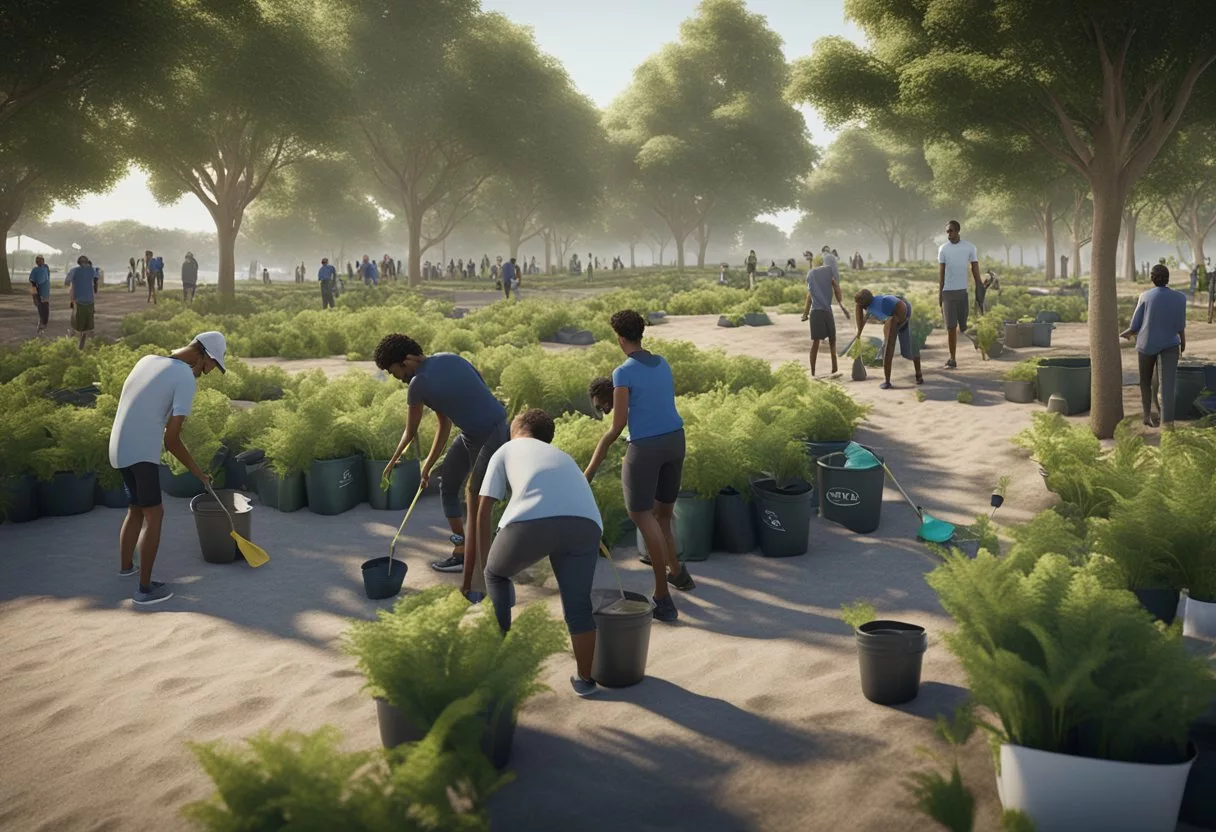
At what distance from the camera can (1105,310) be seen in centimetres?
1068

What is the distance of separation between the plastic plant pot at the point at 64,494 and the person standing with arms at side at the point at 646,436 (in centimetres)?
646

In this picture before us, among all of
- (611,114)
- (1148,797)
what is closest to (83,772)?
(1148,797)

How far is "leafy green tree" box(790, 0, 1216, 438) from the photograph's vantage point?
31.8ft

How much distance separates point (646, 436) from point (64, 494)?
22.8 ft

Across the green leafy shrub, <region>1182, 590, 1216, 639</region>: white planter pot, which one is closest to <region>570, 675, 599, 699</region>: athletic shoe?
the green leafy shrub

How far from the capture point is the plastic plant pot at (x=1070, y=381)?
40.1 ft

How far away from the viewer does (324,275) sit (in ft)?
98.8

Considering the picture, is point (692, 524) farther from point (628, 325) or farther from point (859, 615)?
point (859, 615)

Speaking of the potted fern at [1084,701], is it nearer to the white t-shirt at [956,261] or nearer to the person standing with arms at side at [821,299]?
the person standing with arms at side at [821,299]

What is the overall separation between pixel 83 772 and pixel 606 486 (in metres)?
4.46

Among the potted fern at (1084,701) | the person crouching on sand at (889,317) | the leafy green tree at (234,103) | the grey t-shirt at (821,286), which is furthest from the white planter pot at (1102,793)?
the leafy green tree at (234,103)

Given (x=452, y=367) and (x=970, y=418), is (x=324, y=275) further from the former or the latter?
(x=452, y=367)

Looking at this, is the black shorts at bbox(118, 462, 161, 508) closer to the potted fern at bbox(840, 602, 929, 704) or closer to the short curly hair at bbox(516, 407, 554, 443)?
the short curly hair at bbox(516, 407, 554, 443)

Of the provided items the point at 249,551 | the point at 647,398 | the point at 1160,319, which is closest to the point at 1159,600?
the point at 647,398
